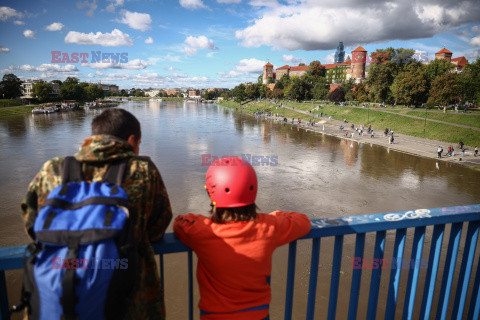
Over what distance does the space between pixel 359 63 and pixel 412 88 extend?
63.4 meters

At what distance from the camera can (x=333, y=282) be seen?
2.33 meters

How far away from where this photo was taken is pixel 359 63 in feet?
361

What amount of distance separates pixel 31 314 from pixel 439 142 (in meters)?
43.0

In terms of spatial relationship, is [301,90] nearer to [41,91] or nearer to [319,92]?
[319,92]

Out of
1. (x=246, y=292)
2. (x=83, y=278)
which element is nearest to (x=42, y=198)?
(x=83, y=278)

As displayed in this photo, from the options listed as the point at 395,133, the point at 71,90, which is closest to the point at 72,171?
the point at 395,133

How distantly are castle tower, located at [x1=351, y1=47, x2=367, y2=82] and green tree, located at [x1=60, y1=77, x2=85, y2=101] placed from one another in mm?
114621

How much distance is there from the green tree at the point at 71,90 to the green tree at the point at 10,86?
2473 centimetres

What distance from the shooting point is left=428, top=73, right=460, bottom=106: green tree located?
4753cm

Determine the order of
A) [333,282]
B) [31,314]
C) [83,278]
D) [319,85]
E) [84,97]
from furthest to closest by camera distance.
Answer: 1. [84,97]
2. [319,85]
3. [333,282]
4. [31,314]
5. [83,278]

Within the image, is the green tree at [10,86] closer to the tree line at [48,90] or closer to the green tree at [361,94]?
the tree line at [48,90]

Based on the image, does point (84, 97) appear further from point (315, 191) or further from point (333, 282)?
point (333, 282)

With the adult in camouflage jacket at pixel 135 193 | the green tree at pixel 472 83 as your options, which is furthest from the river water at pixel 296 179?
the green tree at pixel 472 83

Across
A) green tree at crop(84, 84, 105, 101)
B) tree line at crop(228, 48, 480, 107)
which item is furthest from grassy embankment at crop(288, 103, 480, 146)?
green tree at crop(84, 84, 105, 101)
